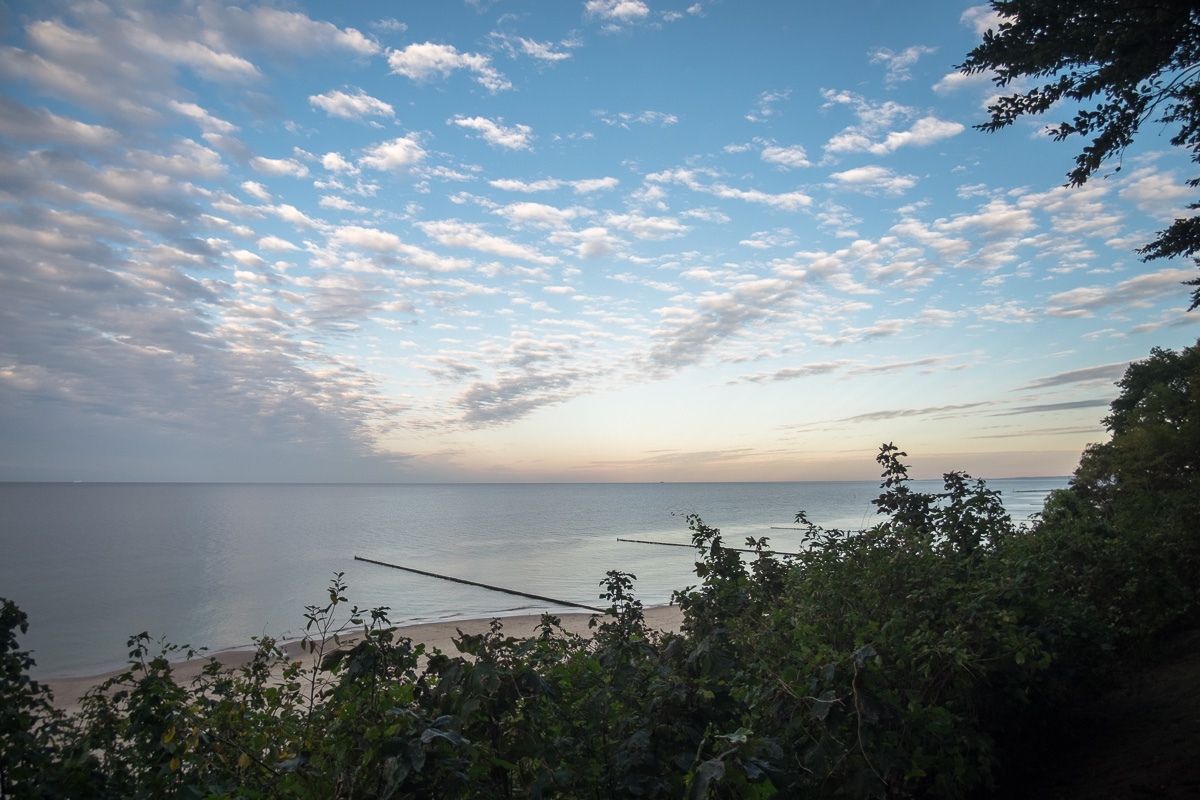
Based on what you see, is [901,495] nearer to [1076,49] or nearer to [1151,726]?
[1151,726]

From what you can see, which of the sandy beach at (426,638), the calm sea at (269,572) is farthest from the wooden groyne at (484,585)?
the sandy beach at (426,638)

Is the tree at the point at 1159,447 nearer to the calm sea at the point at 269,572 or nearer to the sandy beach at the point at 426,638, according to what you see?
the sandy beach at the point at 426,638

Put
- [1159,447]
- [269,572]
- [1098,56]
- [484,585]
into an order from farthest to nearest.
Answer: [269,572], [484,585], [1159,447], [1098,56]

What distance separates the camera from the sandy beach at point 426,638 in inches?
653

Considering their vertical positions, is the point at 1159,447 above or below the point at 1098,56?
below

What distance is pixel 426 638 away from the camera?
67.6ft

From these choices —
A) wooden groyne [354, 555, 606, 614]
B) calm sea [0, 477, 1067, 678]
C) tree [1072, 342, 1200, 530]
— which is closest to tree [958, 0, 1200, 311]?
calm sea [0, 477, 1067, 678]

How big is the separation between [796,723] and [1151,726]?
183 inches

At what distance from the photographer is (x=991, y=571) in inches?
187

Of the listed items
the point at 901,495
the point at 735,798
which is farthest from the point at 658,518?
the point at 735,798

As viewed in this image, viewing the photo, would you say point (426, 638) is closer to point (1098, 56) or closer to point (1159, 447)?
point (1098, 56)

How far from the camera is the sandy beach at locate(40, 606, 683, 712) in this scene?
16.6 m

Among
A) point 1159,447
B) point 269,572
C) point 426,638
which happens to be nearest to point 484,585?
point 426,638

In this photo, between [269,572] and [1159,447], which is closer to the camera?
[1159,447]
